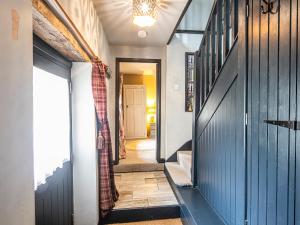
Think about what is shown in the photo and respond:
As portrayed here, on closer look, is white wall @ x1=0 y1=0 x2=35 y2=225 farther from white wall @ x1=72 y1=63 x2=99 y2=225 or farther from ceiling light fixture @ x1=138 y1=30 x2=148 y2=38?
ceiling light fixture @ x1=138 y1=30 x2=148 y2=38

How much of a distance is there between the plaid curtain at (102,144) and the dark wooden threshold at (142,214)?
0.12 meters

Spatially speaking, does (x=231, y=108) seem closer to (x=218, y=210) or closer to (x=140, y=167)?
(x=218, y=210)

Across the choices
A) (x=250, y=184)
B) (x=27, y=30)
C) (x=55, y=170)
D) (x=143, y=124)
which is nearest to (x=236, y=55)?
(x=250, y=184)

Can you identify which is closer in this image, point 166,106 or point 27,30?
point 27,30

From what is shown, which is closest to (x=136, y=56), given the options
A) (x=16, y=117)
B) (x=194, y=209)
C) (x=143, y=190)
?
(x=143, y=190)

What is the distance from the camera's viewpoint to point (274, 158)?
1.04 meters

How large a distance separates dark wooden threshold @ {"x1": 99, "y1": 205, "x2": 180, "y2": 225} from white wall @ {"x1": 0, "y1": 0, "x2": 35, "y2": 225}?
6.11 ft

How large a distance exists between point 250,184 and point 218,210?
72cm

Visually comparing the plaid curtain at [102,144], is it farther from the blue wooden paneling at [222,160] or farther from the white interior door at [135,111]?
the white interior door at [135,111]

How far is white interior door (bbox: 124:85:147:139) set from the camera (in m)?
6.71

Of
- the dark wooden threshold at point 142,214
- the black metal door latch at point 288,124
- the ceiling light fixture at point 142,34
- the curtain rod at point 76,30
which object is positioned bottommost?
the dark wooden threshold at point 142,214

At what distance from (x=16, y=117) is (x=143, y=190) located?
2.49 m

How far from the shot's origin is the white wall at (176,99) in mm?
3613

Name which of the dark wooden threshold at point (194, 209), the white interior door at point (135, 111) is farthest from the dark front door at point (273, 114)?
the white interior door at point (135, 111)
